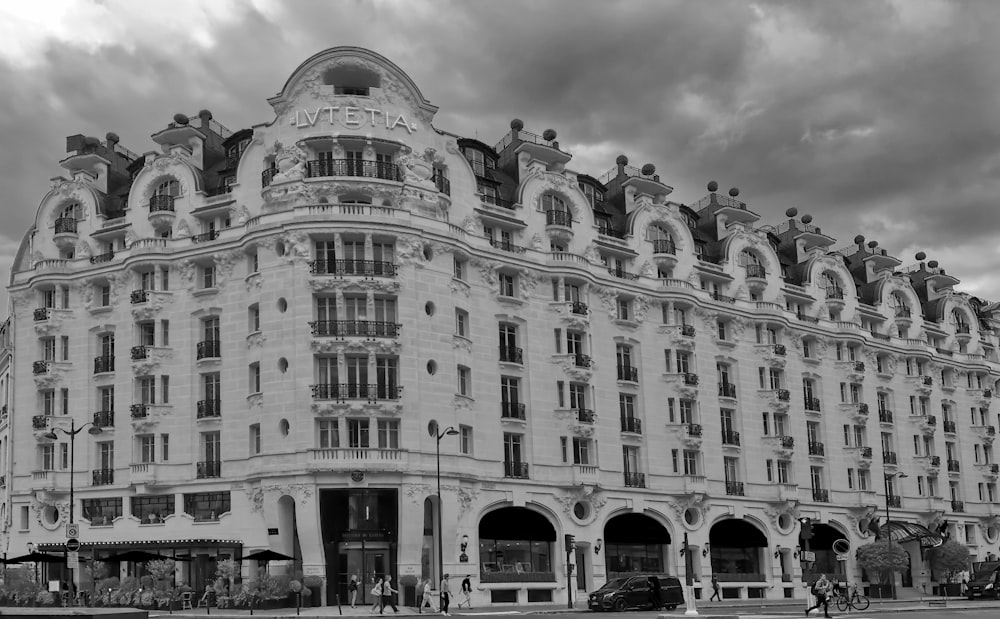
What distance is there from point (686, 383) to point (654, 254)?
884cm

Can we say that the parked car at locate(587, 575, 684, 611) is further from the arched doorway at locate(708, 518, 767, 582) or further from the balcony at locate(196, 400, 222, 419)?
the balcony at locate(196, 400, 222, 419)

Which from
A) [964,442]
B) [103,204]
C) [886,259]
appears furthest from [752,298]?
[103,204]

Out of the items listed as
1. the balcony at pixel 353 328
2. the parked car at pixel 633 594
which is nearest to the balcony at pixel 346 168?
the balcony at pixel 353 328

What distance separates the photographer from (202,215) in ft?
224

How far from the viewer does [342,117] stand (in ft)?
215

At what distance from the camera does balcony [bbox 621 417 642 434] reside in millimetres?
73688

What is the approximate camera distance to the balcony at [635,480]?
72750mm

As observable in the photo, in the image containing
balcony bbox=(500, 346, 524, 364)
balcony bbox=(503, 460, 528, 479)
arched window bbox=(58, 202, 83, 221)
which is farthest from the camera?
arched window bbox=(58, 202, 83, 221)

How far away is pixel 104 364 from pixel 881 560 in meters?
52.2

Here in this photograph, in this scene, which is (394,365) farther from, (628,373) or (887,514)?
(887,514)

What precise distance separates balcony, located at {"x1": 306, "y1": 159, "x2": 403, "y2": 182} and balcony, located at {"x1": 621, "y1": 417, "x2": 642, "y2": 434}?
21.3 metres

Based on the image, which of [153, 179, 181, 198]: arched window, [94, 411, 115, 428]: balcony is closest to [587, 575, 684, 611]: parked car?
[94, 411, 115, 428]: balcony

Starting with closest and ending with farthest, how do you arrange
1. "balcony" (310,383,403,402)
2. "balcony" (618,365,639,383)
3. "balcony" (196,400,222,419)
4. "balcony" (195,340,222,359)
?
"balcony" (310,383,403,402) → "balcony" (196,400,222,419) → "balcony" (195,340,222,359) → "balcony" (618,365,639,383)

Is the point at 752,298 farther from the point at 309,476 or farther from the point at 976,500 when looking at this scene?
the point at 309,476
